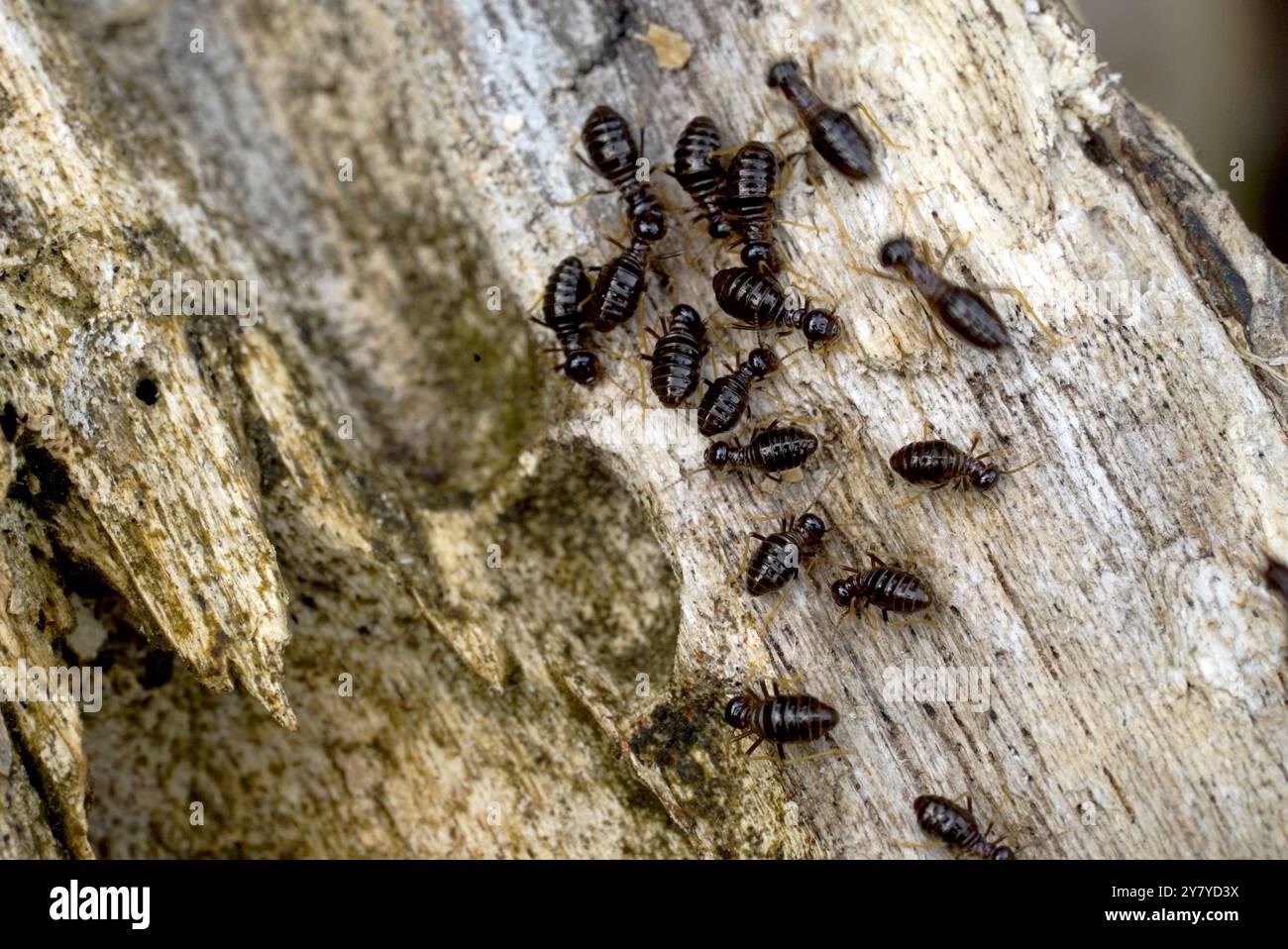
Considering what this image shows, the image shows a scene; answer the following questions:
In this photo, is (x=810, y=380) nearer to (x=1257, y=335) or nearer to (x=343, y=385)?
(x=1257, y=335)

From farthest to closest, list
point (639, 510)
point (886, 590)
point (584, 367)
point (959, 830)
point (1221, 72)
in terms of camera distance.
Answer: point (1221, 72), point (639, 510), point (584, 367), point (886, 590), point (959, 830)

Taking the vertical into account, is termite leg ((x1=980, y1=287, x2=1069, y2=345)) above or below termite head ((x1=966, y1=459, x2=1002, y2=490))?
above

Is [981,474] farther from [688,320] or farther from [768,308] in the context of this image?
[688,320]

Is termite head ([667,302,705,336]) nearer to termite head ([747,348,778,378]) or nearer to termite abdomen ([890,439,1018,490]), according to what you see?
termite head ([747,348,778,378])

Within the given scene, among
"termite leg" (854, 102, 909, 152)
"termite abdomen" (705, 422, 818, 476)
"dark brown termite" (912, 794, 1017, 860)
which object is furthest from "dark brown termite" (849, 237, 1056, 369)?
"dark brown termite" (912, 794, 1017, 860)

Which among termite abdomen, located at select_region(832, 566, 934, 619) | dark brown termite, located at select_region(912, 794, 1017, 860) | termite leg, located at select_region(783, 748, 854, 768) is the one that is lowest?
dark brown termite, located at select_region(912, 794, 1017, 860)

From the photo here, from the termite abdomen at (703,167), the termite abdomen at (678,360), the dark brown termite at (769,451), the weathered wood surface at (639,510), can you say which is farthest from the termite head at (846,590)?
the termite abdomen at (703,167)

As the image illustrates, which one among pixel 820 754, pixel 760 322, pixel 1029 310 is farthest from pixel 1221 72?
pixel 820 754
